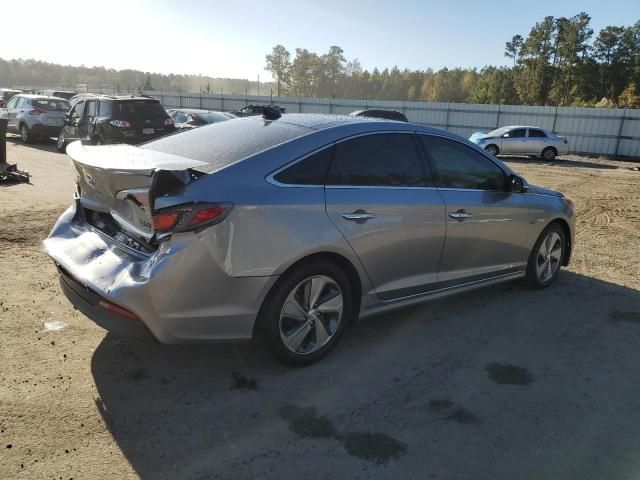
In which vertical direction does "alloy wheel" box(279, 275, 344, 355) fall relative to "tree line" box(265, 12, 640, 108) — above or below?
below

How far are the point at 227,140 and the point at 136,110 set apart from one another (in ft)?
34.7

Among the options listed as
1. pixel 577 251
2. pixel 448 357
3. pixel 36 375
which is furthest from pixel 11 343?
pixel 577 251

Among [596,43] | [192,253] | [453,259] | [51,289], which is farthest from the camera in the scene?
[596,43]

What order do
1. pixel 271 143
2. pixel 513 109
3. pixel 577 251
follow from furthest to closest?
pixel 513 109
pixel 577 251
pixel 271 143

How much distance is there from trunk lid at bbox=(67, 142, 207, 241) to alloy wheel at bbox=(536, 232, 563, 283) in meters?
3.74

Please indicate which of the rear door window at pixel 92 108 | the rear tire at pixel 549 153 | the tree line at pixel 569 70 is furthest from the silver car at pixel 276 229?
the tree line at pixel 569 70

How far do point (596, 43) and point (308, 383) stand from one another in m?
72.1

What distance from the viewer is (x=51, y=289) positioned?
4.68 metres

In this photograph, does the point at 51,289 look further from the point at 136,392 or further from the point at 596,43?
the point at 596,43

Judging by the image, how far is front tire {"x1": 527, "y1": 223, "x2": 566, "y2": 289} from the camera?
208 inches

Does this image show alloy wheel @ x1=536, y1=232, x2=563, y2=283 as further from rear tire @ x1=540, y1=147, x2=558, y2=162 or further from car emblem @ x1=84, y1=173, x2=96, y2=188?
rear tire @ x1=540, y1=147, x2=558, y2=162

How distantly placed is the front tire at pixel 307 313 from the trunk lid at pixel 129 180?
0.89 m

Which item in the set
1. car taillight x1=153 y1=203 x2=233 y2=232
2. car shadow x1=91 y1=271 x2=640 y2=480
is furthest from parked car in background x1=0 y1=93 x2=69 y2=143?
car taillight x1=153 y1=203 x2=233 y2=232

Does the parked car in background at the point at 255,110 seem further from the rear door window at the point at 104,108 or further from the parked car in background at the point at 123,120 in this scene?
the rear door window at the point at 104,108
